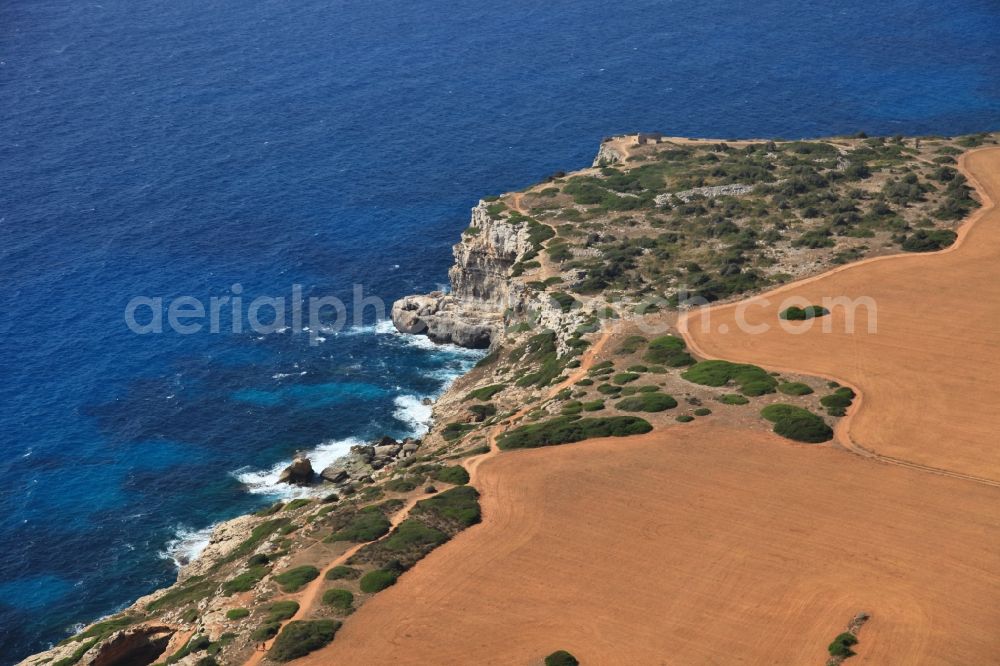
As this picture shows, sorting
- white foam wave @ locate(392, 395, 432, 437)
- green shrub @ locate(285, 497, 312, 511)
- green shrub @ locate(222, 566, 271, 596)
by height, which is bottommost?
white foam wave @ locate(392, 395, 432, 437)

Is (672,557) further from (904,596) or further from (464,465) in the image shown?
(464,465)

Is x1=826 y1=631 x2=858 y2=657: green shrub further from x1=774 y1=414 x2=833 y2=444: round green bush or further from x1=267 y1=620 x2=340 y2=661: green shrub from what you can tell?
x1=267 y1=620 x2=340 y2=661: green shrub

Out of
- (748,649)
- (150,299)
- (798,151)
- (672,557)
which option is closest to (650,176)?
(798,151)

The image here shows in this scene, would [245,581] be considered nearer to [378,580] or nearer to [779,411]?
[378,580]

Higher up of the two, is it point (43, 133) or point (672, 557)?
point (43, 133)

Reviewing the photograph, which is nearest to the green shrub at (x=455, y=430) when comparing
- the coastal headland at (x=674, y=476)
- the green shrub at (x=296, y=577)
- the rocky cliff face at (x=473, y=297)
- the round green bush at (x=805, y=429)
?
the coastal headland at (x=674, y=476)

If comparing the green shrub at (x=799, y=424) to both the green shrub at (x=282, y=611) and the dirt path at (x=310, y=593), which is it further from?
the green shrub at (x=282, y=611)

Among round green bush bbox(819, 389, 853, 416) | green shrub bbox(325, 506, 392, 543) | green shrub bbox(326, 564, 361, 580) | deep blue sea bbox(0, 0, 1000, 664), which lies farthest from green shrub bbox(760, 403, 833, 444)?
deep blue sea bbox(0, 0, 1000, 664)

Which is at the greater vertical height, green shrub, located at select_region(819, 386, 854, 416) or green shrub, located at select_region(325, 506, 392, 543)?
green shrub, located at select_region(325, 506, 392, 543)
